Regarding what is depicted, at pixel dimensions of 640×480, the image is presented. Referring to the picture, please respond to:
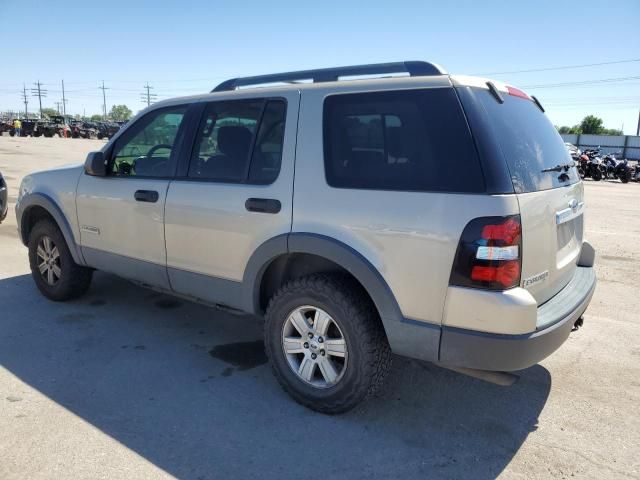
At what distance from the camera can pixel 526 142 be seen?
2.85 meters

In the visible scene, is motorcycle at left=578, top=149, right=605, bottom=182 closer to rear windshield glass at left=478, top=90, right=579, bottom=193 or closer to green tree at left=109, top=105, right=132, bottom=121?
rear windshield glass at left=478, top=90, right=579, bottom=193

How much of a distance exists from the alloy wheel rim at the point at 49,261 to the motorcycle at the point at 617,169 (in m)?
23.3

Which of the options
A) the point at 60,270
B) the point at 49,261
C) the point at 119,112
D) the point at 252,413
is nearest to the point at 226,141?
the point at 252,413

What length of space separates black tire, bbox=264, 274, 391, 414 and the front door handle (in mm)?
1356

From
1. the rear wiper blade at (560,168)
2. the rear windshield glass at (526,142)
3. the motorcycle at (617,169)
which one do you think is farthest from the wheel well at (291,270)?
the motorcycle at (617,169)

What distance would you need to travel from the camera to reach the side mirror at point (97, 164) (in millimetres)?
4172

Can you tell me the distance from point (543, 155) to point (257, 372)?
2.37 m

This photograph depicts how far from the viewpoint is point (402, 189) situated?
8.88ft

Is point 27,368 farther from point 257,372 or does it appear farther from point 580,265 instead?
point 580,265

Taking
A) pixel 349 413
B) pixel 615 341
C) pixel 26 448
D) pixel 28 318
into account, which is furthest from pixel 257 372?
pixel 615 341

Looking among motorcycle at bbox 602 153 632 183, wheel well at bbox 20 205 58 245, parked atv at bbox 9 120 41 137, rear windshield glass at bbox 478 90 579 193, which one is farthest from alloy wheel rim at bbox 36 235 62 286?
parked atv at bbox 9 120 41 137

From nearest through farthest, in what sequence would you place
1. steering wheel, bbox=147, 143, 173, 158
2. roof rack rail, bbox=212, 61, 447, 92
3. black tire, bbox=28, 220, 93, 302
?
roof rack rail, bbox=212, 61, 447, 92 → steering wheel, bbox=147, 143, 173, 158 → black tire, bbox=28, 220, 93, 302

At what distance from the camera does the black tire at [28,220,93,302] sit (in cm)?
476

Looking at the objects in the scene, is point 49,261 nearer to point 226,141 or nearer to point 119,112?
point 226,141
